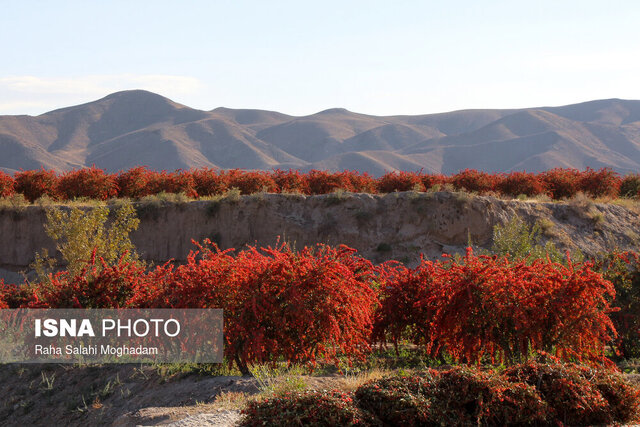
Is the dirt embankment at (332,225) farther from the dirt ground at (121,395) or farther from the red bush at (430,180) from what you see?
the dirt ground at (121,395)

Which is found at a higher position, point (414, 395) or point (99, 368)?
point (414, 395)

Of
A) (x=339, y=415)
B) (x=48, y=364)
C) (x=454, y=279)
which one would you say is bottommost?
(x=48, y=364)

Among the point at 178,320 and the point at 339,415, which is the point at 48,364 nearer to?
the point at 178,320

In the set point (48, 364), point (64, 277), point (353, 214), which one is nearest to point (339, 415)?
point (48, 364)

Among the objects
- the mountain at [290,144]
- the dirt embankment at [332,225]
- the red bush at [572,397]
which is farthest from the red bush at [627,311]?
the mountain at [290,144]

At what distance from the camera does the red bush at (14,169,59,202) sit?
21.1 meters

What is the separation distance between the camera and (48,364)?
825cm

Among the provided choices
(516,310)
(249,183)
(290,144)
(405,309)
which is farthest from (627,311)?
(290,144)

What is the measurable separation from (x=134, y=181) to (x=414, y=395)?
17541 mm

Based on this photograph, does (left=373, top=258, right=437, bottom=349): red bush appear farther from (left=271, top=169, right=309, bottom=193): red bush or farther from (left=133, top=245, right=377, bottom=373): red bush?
(left=271, top=169, right=309, bottom=193): red bush

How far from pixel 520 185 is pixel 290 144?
158m

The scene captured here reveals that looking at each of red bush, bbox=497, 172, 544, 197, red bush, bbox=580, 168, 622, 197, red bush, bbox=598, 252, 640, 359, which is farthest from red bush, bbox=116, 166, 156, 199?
red bush, bbox=580, 168, 622, 197

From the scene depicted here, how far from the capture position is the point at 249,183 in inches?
841

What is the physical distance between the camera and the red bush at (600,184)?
2353 centimetres
